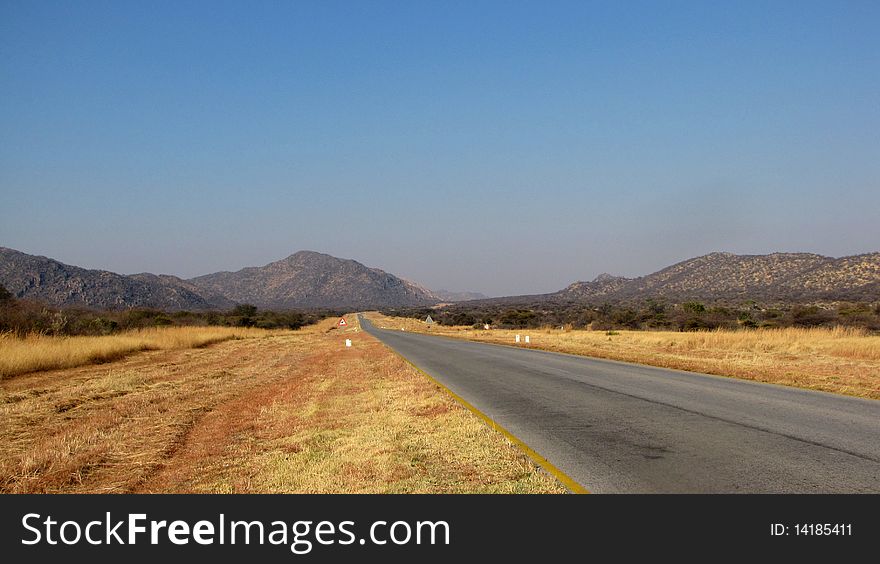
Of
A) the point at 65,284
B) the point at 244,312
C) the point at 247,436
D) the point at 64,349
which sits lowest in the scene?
the point at 247,436

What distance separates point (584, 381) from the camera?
16.4 metres

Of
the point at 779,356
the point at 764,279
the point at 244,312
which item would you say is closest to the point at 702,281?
the point at 764,279

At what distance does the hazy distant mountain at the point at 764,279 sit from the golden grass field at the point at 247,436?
85446 mm

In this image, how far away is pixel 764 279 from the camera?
420ft

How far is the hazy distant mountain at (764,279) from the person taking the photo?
334ft

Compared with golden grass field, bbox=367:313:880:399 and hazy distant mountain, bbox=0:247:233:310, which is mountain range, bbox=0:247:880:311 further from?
golden grass field, bbox=367:313:880:399

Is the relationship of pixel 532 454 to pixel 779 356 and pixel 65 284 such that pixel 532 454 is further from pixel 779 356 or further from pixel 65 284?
pixel 65 284

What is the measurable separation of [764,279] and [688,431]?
13373 centimetres

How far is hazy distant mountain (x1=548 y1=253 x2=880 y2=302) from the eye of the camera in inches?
4008

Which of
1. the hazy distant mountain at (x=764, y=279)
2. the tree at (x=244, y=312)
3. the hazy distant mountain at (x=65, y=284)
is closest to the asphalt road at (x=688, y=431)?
the tree at (x=244, y=312)

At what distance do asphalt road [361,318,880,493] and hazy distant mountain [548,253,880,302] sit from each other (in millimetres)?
81047
